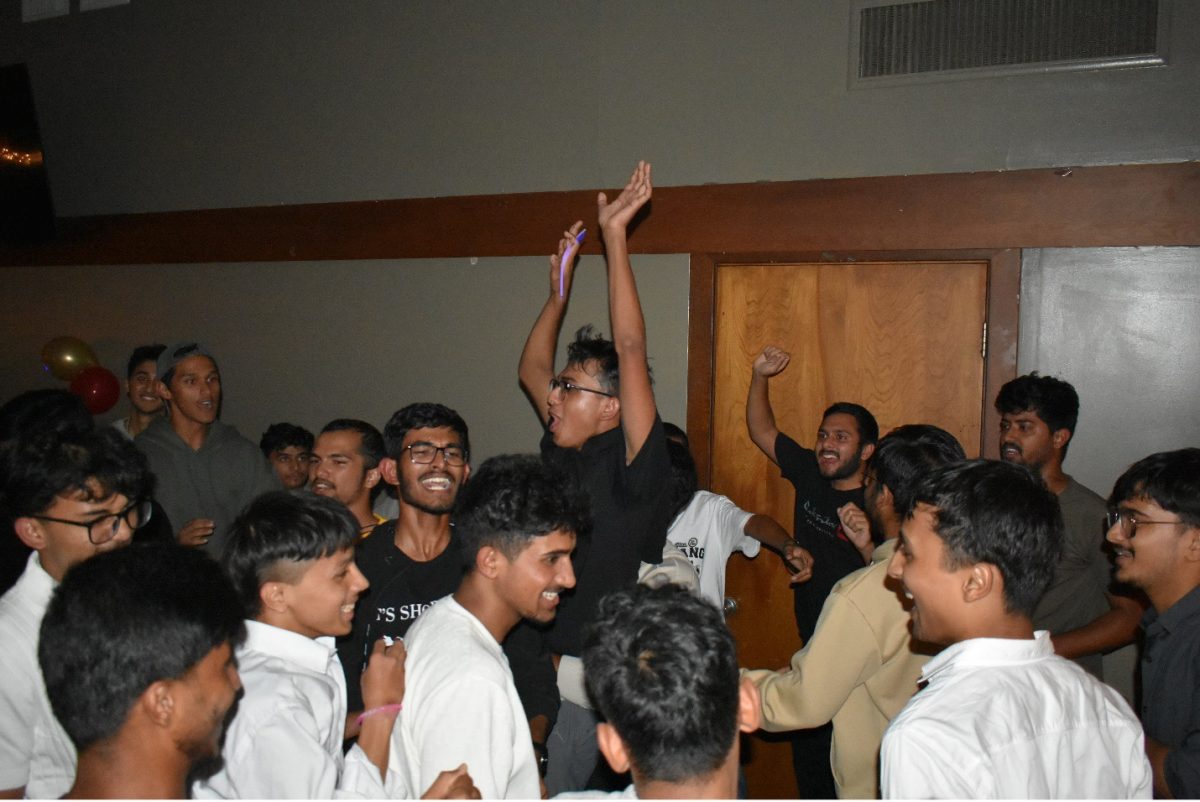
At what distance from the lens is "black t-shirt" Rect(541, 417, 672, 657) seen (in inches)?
93.9

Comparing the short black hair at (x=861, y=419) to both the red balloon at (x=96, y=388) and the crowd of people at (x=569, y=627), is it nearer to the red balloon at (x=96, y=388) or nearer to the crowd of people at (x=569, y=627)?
the crowd of people at (x=569, y=627)

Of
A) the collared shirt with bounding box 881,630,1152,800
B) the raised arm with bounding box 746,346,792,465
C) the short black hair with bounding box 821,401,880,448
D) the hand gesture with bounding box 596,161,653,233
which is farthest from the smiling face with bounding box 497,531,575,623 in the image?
the raised arm with bounding box 746,346,792,465

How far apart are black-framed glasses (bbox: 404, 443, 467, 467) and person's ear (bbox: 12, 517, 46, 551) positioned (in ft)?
3.25

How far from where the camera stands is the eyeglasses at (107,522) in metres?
1.88

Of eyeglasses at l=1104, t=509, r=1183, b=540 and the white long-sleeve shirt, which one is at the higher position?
eyeglasses at l=1104, t=509, r=1183, b=540

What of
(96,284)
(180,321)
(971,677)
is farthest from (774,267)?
(96,284)

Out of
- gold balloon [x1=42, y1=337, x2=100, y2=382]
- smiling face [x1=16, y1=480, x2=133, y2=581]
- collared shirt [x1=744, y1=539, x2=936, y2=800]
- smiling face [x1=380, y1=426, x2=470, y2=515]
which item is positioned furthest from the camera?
gold balloon [x1=42, y1=337, x2=100, y2=382]

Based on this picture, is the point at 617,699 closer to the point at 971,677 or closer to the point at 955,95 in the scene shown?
the point at 971,677

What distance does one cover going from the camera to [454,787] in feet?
4.74

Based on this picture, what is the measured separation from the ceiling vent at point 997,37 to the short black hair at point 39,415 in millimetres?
3262

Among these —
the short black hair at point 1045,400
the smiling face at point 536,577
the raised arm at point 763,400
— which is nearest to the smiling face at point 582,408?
the smiling face at point 536,577

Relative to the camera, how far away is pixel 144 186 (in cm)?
518

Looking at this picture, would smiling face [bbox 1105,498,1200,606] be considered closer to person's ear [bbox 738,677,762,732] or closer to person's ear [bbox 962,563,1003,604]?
person's ear [bbox 962,563,1003,604]

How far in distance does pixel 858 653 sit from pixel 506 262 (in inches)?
109
